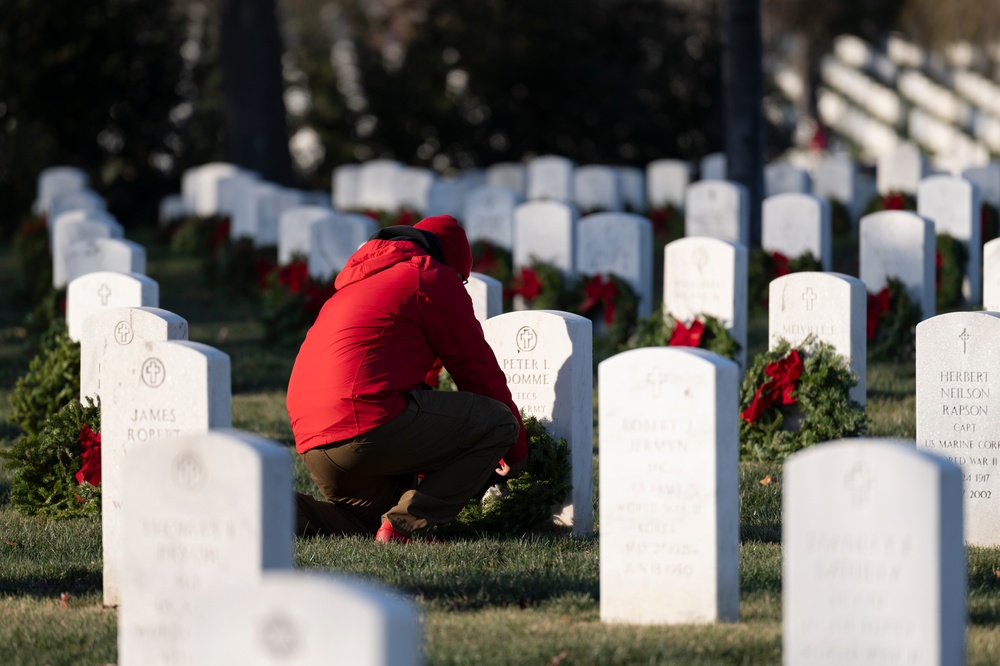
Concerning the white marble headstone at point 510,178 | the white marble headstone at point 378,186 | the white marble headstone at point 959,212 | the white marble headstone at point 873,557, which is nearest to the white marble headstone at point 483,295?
the white marble headstone at point 873,557

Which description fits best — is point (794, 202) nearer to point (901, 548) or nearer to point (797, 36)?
point (901, 548)

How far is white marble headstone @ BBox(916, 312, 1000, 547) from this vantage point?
6270 millimetres

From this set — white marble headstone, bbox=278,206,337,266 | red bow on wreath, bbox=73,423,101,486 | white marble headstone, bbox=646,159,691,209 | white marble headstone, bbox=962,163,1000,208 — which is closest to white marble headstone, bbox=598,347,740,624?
red bow on wreath, bbox=73,423,101,486

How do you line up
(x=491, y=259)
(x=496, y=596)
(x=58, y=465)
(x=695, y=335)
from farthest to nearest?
Answer: (x=491, y=259) < (x=695, y=335) < (x=58, y=465) < (x=496, y=596)

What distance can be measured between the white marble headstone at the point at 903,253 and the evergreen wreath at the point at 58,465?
578 cm

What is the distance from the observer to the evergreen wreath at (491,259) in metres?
12.9

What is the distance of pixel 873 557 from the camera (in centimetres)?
400

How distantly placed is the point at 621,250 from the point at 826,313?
3576mm

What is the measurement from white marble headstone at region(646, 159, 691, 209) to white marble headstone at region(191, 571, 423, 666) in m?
15.8

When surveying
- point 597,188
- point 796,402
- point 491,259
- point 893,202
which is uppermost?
point 597,188

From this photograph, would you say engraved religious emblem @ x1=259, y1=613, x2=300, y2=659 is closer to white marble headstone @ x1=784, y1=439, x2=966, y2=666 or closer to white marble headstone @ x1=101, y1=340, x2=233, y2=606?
white marble headstone @ x1=784, y1=439, x2=966, y2=666

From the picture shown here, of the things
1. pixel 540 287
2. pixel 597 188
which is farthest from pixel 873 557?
pixel 597 188

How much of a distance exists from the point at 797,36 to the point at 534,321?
2960 cm

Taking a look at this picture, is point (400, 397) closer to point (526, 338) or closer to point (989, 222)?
point (526, 338)
